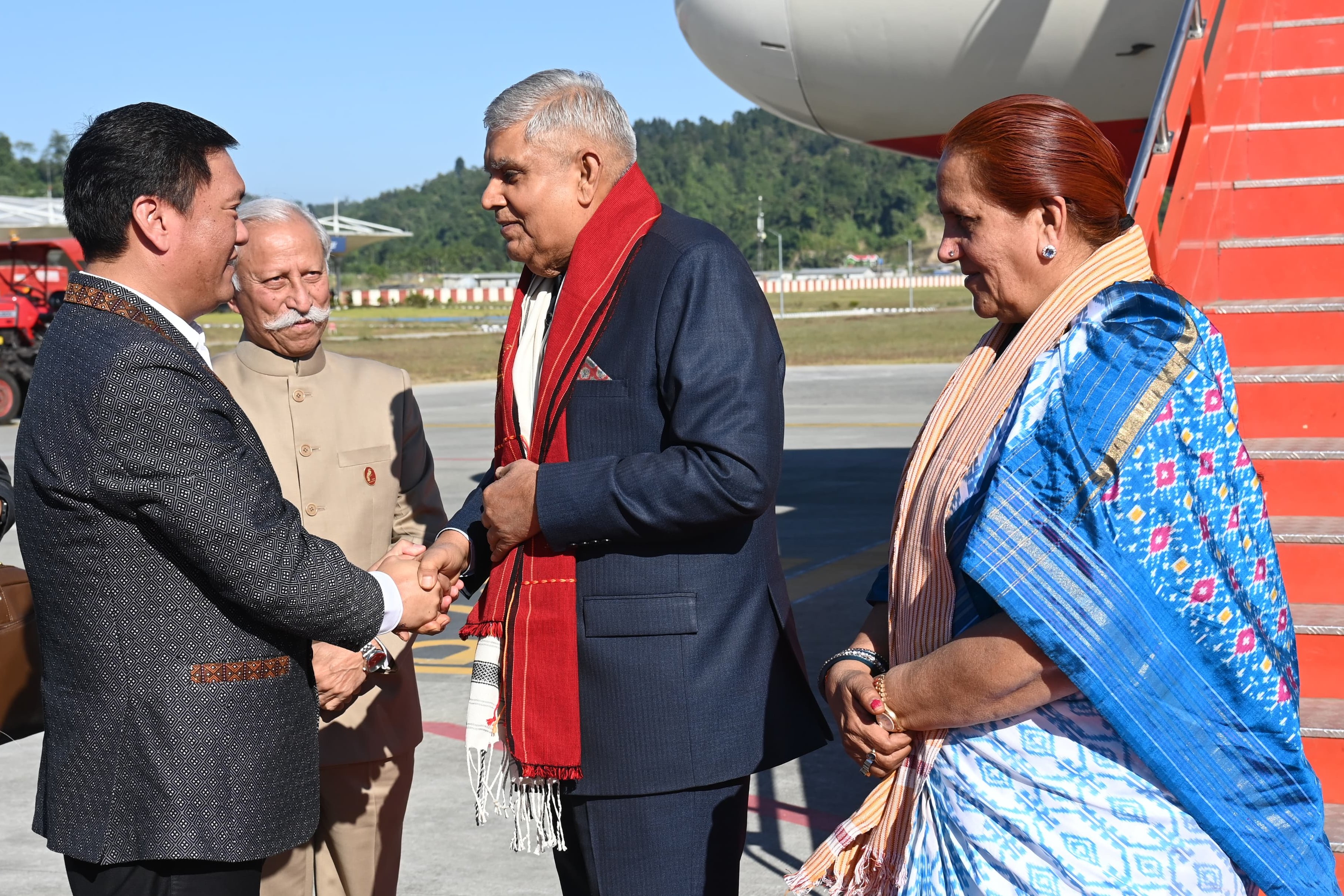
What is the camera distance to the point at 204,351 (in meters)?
2.38

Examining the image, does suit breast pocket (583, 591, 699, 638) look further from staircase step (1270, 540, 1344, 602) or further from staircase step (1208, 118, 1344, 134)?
staircase step (1208, 118, 1344, 134)

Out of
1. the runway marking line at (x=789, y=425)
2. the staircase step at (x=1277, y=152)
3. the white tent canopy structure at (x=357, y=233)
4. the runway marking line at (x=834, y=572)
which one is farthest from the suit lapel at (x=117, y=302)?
the white tent canopy structure at (x=357, y=233)

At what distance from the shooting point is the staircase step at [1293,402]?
4.06 meters

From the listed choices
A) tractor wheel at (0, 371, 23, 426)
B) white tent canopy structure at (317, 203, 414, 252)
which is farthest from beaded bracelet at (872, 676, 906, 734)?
white tent canopy structure at (317, 203, 414, 252)

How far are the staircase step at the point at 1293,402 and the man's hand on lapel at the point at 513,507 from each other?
2.66 m

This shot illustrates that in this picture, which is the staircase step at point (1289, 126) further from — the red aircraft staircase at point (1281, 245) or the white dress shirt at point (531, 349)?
the white dress shirt at point (531, 349)

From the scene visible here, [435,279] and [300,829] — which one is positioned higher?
[300,829]

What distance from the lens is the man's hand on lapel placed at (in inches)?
94.7

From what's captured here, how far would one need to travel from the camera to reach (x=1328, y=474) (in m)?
3.87

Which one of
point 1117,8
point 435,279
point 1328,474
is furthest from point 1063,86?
point 435,279

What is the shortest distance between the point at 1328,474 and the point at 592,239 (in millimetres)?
2624

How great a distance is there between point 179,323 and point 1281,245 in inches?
152

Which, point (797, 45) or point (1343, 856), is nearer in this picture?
point (1343, 856)

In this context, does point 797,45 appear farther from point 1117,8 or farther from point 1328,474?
point 1328,474
